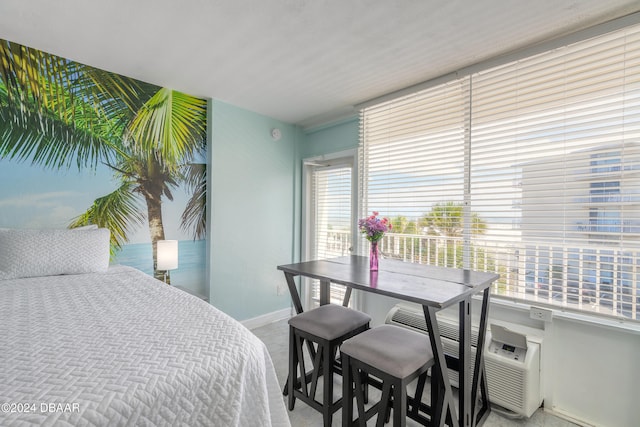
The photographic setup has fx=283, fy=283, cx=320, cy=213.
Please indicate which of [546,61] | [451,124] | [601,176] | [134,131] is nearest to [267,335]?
[134,131]

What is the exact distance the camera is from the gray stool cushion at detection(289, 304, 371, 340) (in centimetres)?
181

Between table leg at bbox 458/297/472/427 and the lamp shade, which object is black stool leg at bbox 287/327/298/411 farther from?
the lamp shade

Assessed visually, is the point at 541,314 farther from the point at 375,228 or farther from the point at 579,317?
the point at 375,228

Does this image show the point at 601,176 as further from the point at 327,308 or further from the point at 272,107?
the point at 272,107

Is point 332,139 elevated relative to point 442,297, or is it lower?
elevated

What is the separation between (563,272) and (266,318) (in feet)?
9.87

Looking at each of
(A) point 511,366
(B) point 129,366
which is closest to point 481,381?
(A) point 511,366

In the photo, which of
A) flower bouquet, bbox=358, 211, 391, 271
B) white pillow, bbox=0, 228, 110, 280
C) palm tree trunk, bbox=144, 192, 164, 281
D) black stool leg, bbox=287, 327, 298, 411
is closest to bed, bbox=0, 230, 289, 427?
white pillow, bbox=0, 228, 110, 280

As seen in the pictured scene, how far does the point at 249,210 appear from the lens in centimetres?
345

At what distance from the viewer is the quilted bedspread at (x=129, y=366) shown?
73cm

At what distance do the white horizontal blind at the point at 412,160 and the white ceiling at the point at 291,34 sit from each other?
0.29 meters

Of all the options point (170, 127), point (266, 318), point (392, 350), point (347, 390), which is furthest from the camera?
point (266, 318)

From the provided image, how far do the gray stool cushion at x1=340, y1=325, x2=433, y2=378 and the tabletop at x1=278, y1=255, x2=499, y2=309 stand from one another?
30 centimetres

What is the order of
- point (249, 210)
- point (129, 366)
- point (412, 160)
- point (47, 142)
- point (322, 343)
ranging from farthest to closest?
point (249, 210) → point (412, 160) → point (47, 142) → point (322, 343) → point (129, 366)
